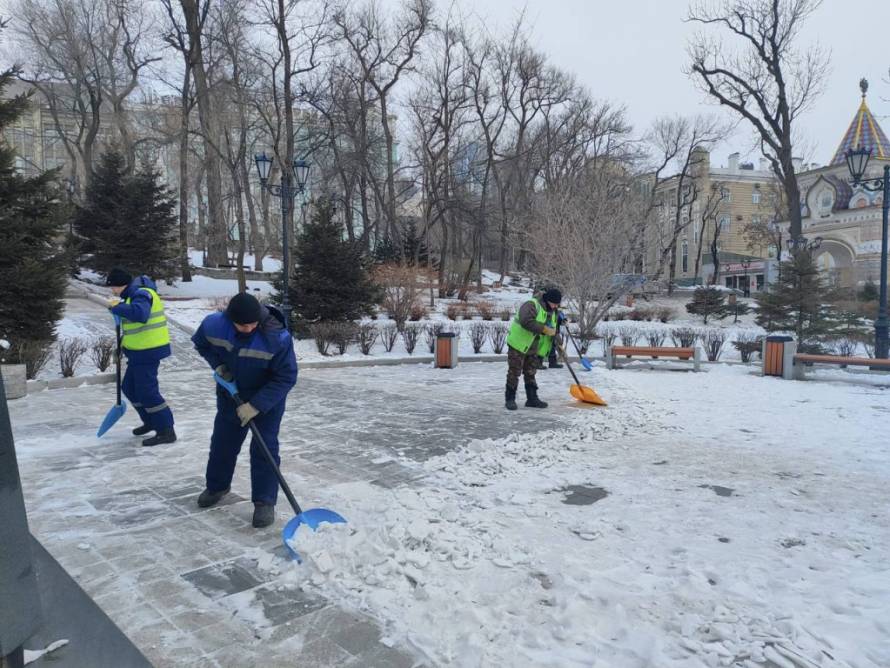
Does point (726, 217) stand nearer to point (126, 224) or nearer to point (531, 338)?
point (126, 224)

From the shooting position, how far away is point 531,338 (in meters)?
7.67

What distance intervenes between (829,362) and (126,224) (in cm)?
2226

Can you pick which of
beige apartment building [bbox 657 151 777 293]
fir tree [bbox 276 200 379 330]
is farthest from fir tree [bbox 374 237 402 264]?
beige apartment building [bbox 657 151 777 293]

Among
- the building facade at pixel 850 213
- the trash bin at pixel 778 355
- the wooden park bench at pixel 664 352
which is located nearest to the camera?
the trash bin at pixel 778 355

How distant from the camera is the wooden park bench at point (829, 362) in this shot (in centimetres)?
1009

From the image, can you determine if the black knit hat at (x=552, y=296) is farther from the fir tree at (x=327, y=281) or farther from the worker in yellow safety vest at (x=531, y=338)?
the fir tree at (x=327, y=281)

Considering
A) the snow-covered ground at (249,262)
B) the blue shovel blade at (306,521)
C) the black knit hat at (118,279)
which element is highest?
the snow-covered ground at (249,262)

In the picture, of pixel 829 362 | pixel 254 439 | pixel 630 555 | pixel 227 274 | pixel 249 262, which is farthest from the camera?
pixel 249 262

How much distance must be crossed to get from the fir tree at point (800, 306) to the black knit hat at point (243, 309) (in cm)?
1440

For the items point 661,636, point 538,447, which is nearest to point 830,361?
point 538,447

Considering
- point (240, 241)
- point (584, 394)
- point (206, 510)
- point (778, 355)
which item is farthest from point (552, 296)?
point (240, 241)

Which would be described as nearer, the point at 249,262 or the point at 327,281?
the point at 327,281

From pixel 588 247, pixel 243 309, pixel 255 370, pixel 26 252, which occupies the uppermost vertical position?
pixel 588 247

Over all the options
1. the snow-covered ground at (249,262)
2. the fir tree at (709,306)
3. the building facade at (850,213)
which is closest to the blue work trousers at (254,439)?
the fir tree at (709,306)
